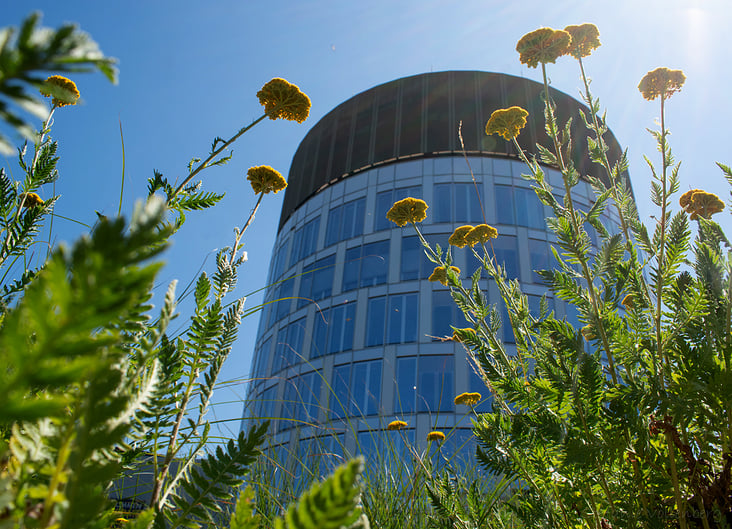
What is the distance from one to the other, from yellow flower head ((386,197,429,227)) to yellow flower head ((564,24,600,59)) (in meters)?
1.30

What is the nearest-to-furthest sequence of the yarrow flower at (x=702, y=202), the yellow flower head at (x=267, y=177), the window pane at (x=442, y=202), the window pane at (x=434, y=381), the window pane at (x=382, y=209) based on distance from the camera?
the yellow flower head at (x=267, y=177), the yarrow flower at (x=702, y=202), the window pane at (x=434, y=381), the window pane at (x=442, y=202), the window pane at (x=382, y=209)

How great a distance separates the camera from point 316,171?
71.6 ft

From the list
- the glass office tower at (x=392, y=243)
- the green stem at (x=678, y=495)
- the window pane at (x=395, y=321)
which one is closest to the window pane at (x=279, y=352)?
the glass office tower at (x=392, y=243)

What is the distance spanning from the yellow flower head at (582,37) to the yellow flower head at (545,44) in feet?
0.30

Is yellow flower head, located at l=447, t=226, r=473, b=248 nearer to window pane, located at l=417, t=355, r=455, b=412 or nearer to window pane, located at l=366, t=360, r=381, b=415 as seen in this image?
window pane, located at l=417, t=355, r=455, b=412

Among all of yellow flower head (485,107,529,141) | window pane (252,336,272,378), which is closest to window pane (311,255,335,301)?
window pane (252,336,272,378)

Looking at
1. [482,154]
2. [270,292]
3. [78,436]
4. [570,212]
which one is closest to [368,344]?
[270,292]

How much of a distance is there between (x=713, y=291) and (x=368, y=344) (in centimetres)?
1545

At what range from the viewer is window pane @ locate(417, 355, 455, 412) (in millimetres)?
14055

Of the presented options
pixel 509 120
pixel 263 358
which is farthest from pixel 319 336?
pixel 509 120

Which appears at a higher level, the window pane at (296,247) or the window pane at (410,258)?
the window pane at (296,247)

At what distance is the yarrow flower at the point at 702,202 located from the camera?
6.49ft

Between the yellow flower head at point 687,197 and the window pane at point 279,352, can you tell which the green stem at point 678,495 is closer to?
the yellow flower head at point 687,197

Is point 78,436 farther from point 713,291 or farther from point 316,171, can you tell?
point 316,171
